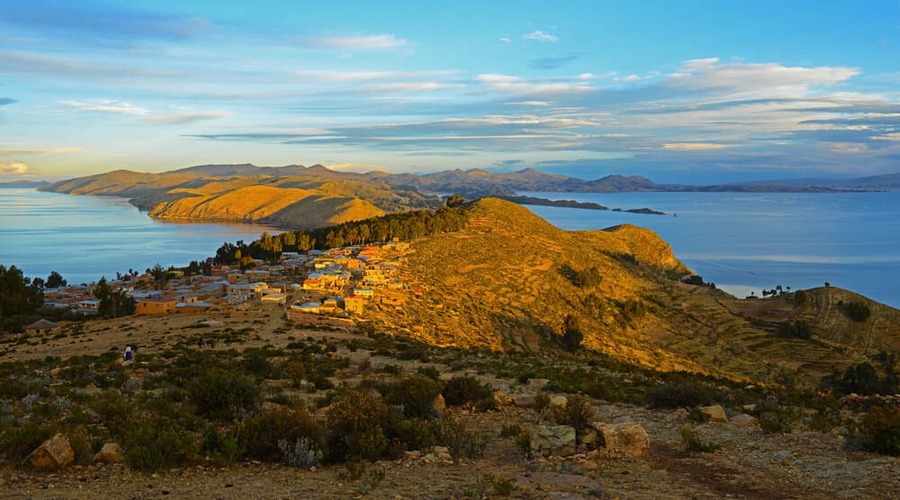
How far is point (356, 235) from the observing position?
255 feet

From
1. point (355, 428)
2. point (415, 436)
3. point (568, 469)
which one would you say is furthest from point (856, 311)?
point (355, 428)

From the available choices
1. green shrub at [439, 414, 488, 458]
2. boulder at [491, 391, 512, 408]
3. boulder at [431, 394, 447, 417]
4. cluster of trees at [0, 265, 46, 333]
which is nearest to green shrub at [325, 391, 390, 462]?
green shrub at [439, 414, 488, 458]

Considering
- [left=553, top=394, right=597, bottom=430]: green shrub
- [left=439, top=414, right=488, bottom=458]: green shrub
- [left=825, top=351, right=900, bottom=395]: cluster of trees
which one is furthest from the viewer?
[left=825, top=351, right=900, bottom=395]: cluster of trees

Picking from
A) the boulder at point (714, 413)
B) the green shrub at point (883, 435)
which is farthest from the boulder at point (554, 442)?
the green shrub at point (883, 435)

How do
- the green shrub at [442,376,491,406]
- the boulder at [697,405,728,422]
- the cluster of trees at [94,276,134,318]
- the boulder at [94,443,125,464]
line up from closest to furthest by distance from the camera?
1. the boulder at [94,443,125,464]
2. the boulder at [697,405,728,422]
3. the green shrub at [442,376,491,406]
4. the cluster of trees at [94,276,134,318]

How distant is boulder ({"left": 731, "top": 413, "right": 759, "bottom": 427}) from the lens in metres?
10.7

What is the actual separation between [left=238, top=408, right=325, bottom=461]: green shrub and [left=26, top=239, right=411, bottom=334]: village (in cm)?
2265

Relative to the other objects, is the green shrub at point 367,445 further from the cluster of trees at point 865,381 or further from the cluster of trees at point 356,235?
the cluster of trees at point 356,235

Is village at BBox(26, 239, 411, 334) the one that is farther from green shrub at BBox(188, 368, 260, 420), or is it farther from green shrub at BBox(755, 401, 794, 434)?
green shrub at BBox(755, 401, 794, 434)

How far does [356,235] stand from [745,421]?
69.2 meters

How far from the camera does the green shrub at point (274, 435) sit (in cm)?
802

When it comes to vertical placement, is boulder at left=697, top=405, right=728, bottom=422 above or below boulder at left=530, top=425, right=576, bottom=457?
below

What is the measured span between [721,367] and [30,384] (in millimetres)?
38980

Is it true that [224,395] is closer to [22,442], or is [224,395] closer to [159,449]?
[159,449]
